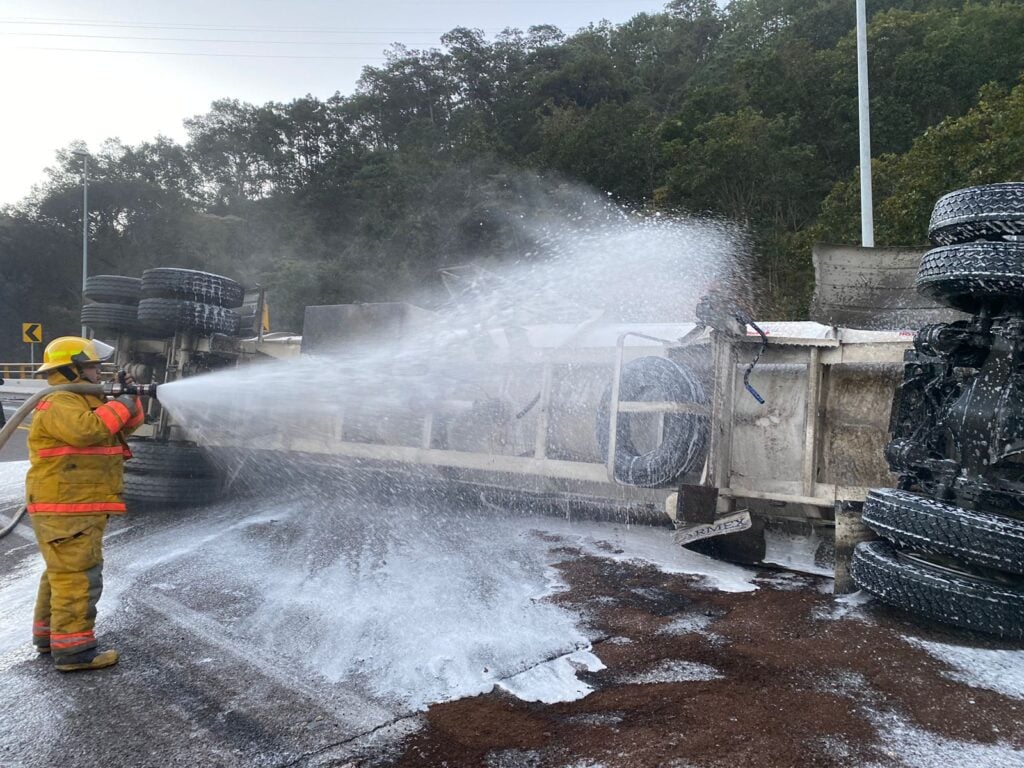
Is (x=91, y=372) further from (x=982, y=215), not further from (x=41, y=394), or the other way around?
(x=982, y=215)

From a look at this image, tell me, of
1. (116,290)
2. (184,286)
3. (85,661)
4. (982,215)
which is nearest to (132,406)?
(85,661)

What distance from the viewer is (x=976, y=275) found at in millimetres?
3408

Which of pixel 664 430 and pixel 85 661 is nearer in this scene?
pixel 85 661

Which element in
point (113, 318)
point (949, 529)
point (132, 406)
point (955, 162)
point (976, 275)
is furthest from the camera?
point (955, 162)

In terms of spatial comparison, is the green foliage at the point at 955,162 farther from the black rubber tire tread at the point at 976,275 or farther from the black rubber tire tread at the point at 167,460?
the black rubber tire tread at the point at 167,460

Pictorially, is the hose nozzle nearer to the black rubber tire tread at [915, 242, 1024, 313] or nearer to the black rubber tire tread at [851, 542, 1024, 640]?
the black rubber tire tread at [851, 542, 1024, 640]

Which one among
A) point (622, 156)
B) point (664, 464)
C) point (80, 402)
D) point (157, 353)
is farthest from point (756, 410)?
point (622, 156)

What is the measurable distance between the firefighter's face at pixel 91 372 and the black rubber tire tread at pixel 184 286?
116 inches

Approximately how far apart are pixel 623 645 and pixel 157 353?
5821mm

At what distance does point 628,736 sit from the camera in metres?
2.78

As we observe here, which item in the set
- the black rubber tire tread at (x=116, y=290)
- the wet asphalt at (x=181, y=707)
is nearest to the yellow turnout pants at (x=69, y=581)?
the wet asphalt at (x=181, y=707)

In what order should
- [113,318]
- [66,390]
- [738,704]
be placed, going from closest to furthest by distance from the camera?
[738,704], [66,390], [113,318]

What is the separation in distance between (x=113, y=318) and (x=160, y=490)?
1.77 meters

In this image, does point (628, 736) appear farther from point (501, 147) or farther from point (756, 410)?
point (501, 147)
